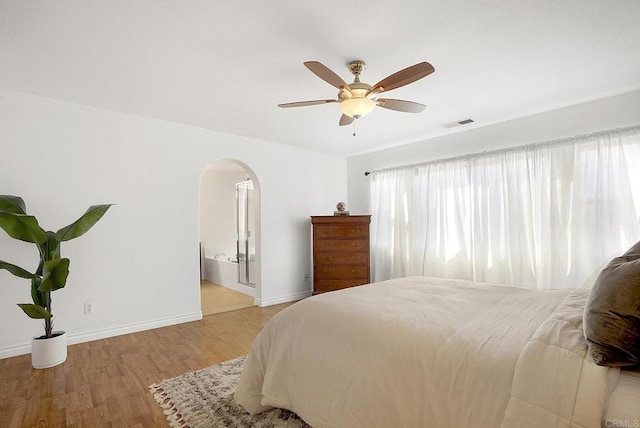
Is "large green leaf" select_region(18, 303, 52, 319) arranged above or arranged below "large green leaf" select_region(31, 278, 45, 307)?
below

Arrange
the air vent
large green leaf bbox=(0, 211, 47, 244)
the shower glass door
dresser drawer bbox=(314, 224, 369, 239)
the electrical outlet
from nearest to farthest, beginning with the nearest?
1. large green leaf bbox=(0, 211, 47, 244)
2. the electrical outlet
3. the air vent
4. dresser drawer bbox=(314, 224, 369, 239)
5. the shower glass door

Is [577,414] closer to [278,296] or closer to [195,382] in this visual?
[195,382]

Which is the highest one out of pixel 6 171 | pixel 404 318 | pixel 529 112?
pixel 529 112

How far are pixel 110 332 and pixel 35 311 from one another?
0.90 meters

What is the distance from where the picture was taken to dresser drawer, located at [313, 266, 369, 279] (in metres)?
4.54

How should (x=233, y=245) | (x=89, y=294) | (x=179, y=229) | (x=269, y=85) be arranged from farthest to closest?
(x=233, y=245)
(x=179, y=229)
(x=89, y=294)
(x=269, y=85)

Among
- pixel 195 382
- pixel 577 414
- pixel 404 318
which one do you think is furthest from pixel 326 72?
pixel 195 382

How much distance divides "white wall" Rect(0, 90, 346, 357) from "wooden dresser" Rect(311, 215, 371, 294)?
35.4 inches

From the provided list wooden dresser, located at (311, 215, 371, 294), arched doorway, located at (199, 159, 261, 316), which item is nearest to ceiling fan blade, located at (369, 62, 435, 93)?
wooden dresser, located at (311, 215, 371, 294)

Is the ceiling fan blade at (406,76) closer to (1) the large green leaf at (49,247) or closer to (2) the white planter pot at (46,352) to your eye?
(1) the large green leaf at (49,247)

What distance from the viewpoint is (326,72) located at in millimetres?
1943

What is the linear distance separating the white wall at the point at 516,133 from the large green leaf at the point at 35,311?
4260 millimetres

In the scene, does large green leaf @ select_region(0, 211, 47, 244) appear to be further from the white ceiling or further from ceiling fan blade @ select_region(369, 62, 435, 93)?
ceiling fan blade @ select_region(369, 62, 435, 93)

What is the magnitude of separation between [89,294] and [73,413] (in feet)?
5.02
